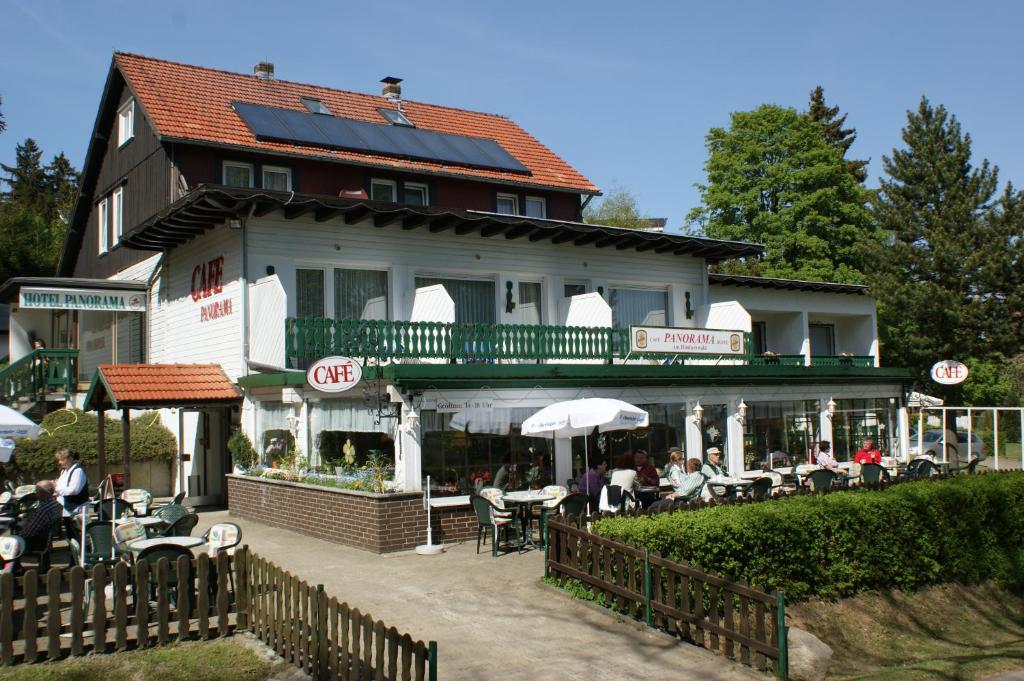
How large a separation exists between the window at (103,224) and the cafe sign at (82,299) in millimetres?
4071

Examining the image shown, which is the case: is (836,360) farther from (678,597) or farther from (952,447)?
(678,597)

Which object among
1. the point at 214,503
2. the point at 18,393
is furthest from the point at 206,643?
the point at 18,393

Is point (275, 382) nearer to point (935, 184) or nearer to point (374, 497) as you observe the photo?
point (374, 497)

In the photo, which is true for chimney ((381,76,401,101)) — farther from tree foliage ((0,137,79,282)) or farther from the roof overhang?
tree foliage ((0,137,79,282))

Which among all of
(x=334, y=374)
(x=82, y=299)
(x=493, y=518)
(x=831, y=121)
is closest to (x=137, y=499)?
(x=334, y=374)

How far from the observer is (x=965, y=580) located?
46.5 ft

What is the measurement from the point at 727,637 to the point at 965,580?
6543 millimetres

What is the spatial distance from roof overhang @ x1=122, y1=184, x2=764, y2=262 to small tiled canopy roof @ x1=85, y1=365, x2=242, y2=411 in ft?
10.1

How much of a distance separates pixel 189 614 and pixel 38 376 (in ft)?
53.6

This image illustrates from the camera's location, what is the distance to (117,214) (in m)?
25.8

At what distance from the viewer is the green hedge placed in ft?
37.0

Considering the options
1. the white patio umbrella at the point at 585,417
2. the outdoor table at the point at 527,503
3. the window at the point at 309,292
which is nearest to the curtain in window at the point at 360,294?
the window at the point at 309,292

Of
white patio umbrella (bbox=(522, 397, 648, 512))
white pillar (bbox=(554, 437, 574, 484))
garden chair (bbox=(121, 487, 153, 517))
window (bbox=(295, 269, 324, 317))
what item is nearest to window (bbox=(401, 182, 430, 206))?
window (bbox=(295, 269, 324, 317))

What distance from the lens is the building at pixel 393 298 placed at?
17.1 metres
